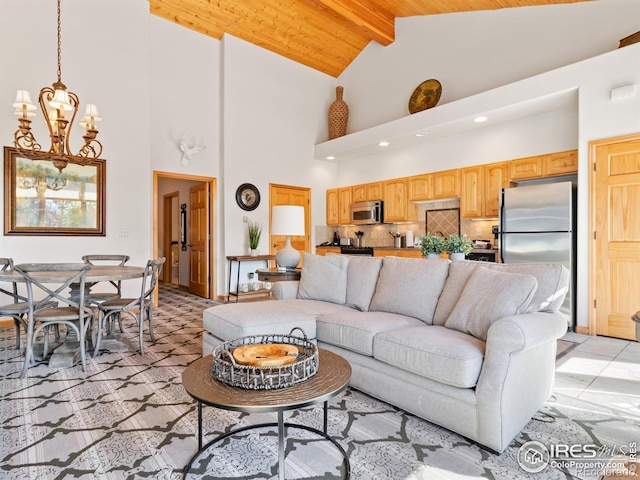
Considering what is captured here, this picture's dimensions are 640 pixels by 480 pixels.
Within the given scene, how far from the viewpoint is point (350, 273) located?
3.26 metres

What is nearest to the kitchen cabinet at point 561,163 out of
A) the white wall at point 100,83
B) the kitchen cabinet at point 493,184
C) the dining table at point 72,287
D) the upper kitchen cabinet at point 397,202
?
the kitchen cabinet at point 493,184

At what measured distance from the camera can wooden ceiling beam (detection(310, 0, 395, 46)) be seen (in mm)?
5531

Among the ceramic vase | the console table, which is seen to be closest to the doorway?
the console table

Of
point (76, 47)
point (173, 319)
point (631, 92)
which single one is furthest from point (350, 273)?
point (76, 47)

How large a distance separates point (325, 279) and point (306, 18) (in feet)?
16.3

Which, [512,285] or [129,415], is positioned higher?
[512,285]

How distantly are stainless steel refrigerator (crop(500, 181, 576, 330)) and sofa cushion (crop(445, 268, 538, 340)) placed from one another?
244cm

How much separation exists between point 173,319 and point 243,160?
9.80 ft

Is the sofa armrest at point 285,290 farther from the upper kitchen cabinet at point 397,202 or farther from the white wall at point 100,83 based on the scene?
the upper kitchen cabinet at point 397,202

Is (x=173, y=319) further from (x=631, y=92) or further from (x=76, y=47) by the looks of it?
(x=631, y=92)

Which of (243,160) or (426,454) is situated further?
(243,160)

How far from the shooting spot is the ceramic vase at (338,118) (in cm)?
730

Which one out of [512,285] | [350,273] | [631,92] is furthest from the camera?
[631,92]

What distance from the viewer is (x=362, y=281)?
3109 mm
